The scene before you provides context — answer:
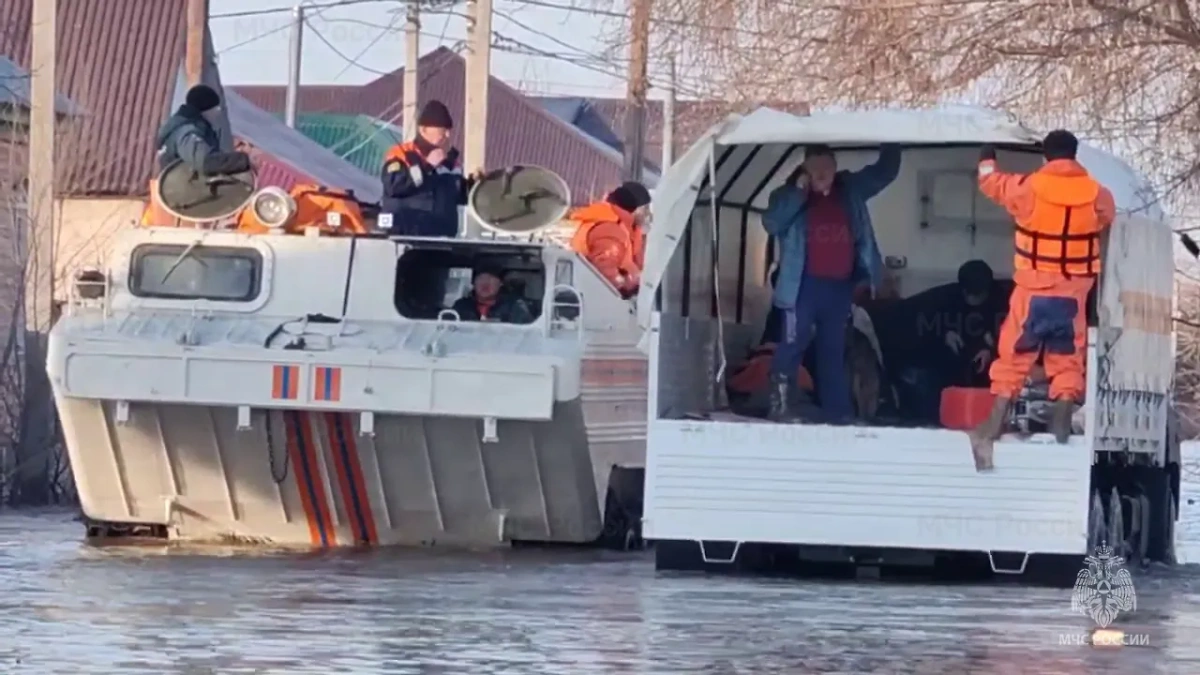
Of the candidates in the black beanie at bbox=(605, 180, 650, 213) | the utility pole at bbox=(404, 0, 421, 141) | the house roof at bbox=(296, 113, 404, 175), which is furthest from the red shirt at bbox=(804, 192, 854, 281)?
the house roof at bbox=(296, 113, 404, 175)

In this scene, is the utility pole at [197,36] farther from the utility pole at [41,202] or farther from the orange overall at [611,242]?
the orange overall at [611,242]

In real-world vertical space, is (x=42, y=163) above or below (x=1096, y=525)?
above

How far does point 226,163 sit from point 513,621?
5.25m

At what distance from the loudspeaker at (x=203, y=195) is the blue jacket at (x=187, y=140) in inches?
3.5

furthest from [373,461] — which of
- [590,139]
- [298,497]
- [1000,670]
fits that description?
[590,139]

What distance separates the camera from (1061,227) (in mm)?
13586

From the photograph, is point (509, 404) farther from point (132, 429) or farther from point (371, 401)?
point (132, 429)

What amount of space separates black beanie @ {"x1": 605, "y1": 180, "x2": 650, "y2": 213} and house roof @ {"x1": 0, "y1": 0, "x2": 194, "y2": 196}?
21.0 m

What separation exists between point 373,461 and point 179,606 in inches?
144

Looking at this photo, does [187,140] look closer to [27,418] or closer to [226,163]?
[226,163]

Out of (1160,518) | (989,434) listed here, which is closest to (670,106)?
(1160,518)

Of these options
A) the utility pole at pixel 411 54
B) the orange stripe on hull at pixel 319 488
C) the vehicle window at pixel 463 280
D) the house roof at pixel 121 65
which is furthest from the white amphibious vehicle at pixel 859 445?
the house roof at pixel 121 65

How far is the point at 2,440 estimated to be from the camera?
2062 cm

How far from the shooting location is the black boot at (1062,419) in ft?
44.4
